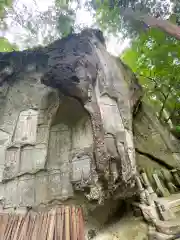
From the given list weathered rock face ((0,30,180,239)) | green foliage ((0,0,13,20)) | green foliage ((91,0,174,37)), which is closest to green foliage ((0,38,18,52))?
green foliage ((0,0,13,20))

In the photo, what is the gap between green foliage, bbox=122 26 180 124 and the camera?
7.63m

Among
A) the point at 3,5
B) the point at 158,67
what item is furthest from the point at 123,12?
the point at 3,5

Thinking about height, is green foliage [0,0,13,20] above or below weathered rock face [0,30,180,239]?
above

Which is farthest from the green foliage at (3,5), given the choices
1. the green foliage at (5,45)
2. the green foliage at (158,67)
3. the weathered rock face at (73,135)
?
the green foliage at (158,67)

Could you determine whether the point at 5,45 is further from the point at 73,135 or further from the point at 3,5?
the point at 73,135

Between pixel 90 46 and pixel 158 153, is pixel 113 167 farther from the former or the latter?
pixel 90 46

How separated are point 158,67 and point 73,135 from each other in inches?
185

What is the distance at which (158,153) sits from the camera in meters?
8.06

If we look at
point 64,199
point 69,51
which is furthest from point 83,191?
point 69,51

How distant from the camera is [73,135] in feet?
21.0

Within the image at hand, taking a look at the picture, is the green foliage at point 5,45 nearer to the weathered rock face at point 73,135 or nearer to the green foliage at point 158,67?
the weathered rock face at point 73,135

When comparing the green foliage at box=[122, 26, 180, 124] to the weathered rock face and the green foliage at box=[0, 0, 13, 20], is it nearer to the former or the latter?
the weathered rock face

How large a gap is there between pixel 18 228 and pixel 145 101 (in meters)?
7.66

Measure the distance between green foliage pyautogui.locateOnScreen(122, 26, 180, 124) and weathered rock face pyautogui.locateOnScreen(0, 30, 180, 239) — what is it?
1.33m
